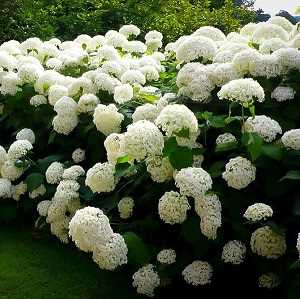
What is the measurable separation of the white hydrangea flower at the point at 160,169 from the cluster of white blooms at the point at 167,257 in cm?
39

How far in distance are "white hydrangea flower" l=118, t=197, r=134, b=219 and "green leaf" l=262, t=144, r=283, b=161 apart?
0.84 m

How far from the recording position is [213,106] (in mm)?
3504

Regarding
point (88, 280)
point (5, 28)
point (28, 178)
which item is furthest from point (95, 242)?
point (5, 28)

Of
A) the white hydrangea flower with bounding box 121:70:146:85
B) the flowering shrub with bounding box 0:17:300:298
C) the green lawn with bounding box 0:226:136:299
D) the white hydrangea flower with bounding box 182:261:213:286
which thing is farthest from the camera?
the white hydrangea flower with bounding box 121:70:146:85

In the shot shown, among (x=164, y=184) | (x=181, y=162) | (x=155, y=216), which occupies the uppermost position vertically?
(x=181, y=162)

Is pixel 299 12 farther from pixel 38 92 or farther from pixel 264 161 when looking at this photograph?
pixel 38 92

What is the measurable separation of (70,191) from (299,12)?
190cm

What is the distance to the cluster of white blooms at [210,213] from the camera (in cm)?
284

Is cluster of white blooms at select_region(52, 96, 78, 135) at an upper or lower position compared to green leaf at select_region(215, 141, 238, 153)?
lower

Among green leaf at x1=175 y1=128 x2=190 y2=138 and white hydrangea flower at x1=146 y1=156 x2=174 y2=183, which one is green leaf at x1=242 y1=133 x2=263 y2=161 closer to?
green leaf at x1=175 y1=128 x2=190 y2=138

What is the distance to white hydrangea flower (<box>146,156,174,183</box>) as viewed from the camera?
308cm

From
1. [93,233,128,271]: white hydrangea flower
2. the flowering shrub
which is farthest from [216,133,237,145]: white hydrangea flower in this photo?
[93,233,128,271]: white hydrangea flower

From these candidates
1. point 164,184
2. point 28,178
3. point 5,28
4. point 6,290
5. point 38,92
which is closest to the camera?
point 164,184

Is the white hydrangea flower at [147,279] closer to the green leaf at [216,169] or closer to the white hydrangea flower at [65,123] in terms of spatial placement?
the green leaf at [216,169]
